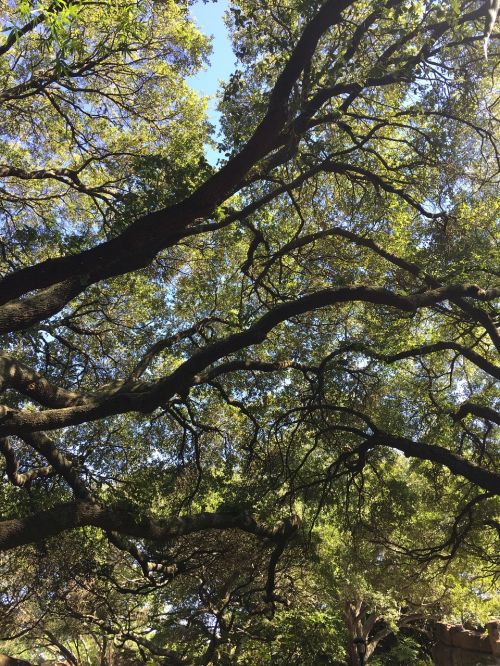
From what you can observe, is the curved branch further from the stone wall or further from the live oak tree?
the stone wall

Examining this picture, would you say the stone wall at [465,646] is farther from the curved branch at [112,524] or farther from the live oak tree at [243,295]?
the curved branch at [112,524]

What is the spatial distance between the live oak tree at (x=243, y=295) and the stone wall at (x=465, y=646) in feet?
18.5

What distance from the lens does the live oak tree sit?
16.0 ft

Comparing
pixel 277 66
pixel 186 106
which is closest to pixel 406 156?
pixel 277 66

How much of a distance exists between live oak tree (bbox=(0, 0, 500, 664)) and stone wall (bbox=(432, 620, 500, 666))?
5.63 metres

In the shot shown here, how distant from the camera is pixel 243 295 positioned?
27.0 ft

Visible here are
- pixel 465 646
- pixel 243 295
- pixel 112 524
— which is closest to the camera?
pixel 112 524

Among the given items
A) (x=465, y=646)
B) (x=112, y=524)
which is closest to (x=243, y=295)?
(x=112, y=524)

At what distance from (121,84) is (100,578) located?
7105mm

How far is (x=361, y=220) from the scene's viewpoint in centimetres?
779

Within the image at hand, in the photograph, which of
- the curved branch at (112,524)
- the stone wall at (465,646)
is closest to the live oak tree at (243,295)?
the curved branch at (112,524)

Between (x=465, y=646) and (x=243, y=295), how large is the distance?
13862mm

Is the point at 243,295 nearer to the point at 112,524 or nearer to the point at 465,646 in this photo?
the point at 112,524

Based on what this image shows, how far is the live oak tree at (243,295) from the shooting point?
4875 millimetres
